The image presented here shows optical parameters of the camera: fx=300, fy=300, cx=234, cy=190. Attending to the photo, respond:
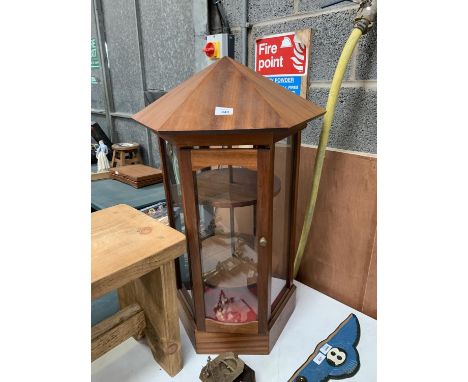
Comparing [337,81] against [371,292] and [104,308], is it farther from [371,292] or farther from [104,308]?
[104,308]

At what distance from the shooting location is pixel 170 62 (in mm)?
1615

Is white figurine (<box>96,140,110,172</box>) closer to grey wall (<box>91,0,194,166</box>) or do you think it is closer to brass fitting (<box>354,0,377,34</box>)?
grey wall (<box>91,0,194,166</box>)

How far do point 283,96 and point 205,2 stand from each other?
0.67m

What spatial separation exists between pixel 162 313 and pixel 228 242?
0.24 m

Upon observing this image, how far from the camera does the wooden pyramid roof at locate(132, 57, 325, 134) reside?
1.73 feet

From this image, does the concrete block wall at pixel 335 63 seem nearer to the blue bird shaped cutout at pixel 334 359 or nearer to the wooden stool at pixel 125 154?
the blue bird shaped cutout at pixel 334 359

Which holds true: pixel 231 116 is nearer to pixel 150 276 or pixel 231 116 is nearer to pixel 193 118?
pixel 193 118

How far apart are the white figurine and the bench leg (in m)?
1.51

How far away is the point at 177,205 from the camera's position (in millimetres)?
742

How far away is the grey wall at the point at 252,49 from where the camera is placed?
0.78 meters

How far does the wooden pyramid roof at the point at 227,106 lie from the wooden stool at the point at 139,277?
0.73 feet

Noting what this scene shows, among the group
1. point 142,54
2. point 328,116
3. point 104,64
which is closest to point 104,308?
point 328,116

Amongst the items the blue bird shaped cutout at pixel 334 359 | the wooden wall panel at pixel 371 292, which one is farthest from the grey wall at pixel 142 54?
the blue bird shaped cutout at pixel 334 359
